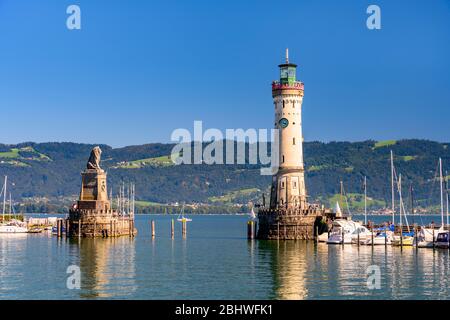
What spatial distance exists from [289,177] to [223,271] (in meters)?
36.1

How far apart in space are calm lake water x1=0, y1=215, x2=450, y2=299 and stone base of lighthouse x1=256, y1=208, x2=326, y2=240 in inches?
76.5

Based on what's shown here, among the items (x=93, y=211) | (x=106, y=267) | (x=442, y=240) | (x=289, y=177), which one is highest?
(x=289, y=177)

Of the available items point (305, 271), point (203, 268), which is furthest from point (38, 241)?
point (305, 271)

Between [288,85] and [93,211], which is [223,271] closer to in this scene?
[288,85]

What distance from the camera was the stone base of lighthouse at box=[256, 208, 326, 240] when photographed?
11144 cm

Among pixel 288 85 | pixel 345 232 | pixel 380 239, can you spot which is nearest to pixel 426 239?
pixel 380 239

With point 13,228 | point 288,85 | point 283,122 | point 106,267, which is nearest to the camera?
point 106,267

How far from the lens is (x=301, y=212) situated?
112 meters

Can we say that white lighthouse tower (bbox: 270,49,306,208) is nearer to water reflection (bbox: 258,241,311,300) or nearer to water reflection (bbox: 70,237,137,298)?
water reflection (bbox: 258,241,311,300)

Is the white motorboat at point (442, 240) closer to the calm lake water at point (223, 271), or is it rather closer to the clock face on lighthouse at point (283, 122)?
the calm lake water at point (223, 271)

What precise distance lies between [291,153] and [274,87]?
380 inches

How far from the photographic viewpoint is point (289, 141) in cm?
11225

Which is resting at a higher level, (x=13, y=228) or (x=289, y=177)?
(x=289, y=177)
